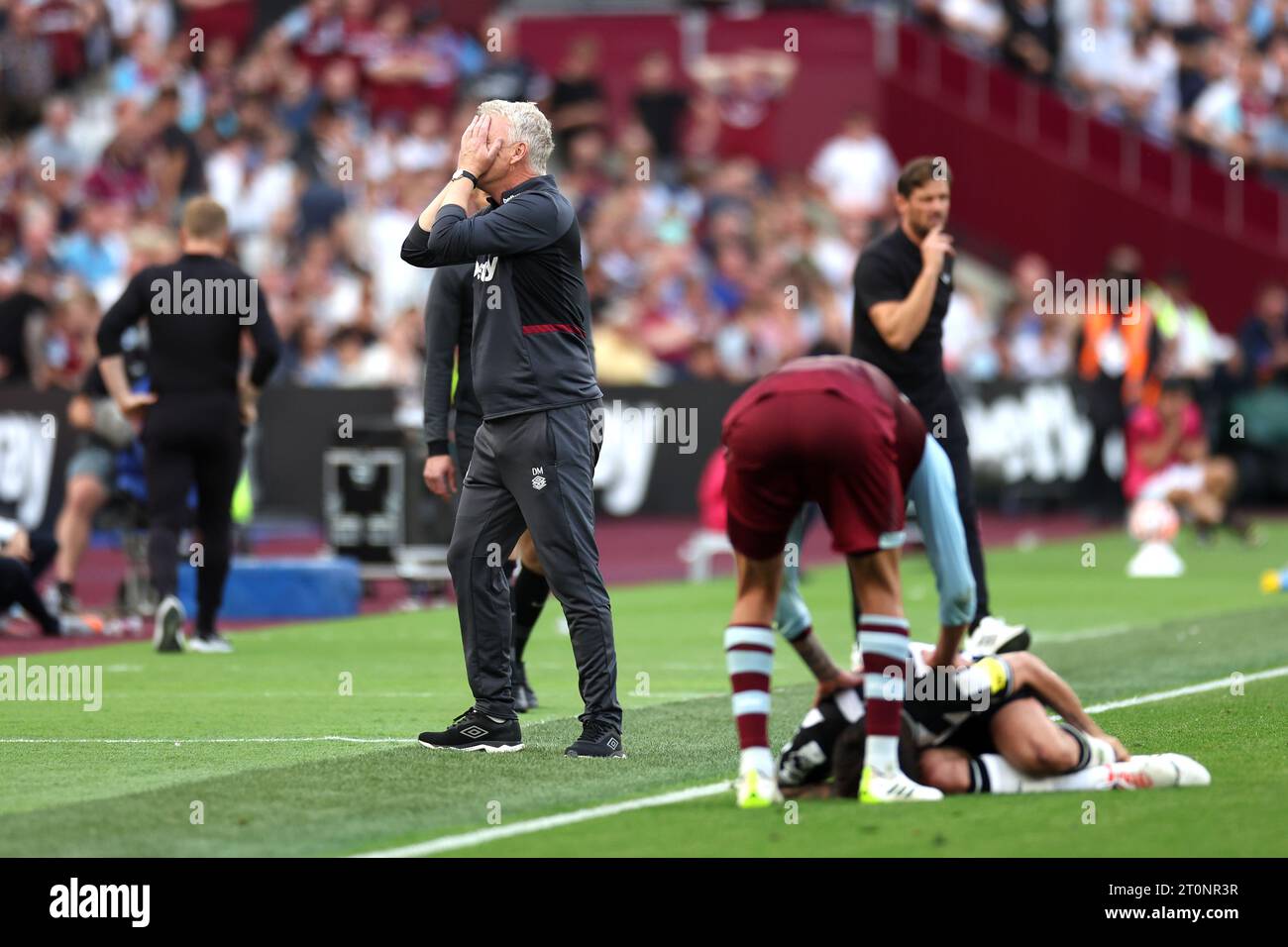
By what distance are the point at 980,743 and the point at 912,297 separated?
379 centimetres

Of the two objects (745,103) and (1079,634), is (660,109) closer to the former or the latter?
(745,103)

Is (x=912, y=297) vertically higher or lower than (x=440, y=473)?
higher

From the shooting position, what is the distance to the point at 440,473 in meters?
11.1

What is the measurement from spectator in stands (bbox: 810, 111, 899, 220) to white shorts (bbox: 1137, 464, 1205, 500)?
753 centimetres

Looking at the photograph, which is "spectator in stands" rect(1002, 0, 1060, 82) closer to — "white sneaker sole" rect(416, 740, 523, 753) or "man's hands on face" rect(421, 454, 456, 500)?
"man's hands on face" rect(421, 454, 456, 500)

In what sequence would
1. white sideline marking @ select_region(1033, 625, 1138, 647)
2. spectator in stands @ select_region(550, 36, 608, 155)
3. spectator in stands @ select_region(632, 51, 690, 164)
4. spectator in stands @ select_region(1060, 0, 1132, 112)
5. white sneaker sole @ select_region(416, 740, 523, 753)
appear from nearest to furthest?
1. white sneaker sole @ select_region(416, 740, 523, 753)
2. white sideline marking @ select_region(1033, 625, 1138, 647)
3. spectator in stands @ select_region(550, 36, 608, 155)
4. spectator in stands @ select_region(632, 51, 690, 164)
5. spectator in stands @ select_region(1060, 0, 1132, 112)

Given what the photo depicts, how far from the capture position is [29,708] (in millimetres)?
12125

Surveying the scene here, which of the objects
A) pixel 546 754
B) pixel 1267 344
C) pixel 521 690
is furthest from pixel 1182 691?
pixel 1267 344

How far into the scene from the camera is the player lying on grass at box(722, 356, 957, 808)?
833 cm

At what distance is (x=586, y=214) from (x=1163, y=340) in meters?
6.77

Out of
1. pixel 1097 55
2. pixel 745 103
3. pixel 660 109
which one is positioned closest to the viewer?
pixel 660 109

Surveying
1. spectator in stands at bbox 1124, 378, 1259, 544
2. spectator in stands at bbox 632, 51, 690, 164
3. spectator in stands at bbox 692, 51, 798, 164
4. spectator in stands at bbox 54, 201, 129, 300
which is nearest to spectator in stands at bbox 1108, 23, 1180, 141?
spectator in stands at bbox 692, 51, 798, 164
